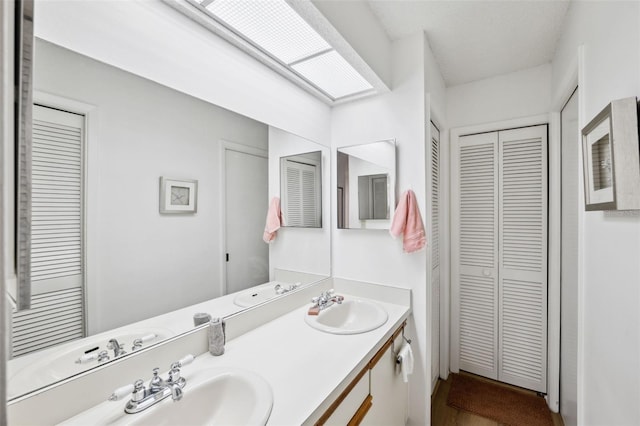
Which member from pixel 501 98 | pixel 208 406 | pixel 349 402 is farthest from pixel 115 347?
pixel 501 98

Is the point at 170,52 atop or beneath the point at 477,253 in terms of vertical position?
atop

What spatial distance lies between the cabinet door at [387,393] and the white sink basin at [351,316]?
7.1 inches

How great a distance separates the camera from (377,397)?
4.38 feet

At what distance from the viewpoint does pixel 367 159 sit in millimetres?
1952

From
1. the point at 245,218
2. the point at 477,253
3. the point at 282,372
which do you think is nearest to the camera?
the point at 282,372

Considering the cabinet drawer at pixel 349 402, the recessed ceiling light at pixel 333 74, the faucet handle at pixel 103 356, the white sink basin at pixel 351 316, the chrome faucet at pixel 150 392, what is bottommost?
the cabinet drawer at pixel 349 402

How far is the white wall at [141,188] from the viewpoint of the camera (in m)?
0.89

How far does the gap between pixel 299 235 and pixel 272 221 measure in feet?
0.94

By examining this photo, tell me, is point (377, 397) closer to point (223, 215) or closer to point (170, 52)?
point (223, 215)

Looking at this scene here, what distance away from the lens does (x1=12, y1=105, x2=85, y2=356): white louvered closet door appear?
0.76 m

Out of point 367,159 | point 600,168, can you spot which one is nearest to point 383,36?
point 367,159

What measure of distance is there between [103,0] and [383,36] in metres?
1.44

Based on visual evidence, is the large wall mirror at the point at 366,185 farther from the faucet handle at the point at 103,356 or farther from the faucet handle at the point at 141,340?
the faucet handle at the point at 103,356

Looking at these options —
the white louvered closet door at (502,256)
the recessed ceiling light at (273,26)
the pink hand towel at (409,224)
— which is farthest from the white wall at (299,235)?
the white louvered closet door at (502,256)
